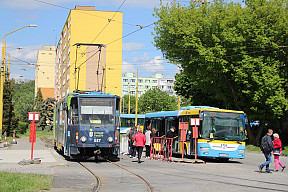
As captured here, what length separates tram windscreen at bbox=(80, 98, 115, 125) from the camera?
22.3m

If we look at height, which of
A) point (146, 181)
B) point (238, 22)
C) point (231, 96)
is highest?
point (238, 22)

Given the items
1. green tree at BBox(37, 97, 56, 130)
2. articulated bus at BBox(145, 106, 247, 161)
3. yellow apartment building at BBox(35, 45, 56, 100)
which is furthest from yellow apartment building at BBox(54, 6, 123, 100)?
yellow apartment building at BBox(35, 45, 56, 100)

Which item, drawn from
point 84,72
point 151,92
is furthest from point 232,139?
point 151,92

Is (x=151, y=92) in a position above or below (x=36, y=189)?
above

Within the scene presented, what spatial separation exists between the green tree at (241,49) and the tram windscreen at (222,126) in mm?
13656

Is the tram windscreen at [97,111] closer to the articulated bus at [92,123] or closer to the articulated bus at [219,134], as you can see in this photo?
the articulated bus at [92,123]

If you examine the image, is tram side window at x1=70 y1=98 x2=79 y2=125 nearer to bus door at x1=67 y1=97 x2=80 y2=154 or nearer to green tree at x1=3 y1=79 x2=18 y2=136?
bus door at x1=67 y1=97 x2=80 y2=154

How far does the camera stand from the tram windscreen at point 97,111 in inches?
880

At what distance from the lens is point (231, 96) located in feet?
148

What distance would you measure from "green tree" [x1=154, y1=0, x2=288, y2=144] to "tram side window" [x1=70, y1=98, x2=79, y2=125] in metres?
19.1

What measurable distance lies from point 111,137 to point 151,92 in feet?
316

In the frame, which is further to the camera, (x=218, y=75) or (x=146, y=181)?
(x=218, y=75)

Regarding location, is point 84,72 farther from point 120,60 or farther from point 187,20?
point 187,20

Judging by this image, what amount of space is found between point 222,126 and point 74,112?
7.58m
